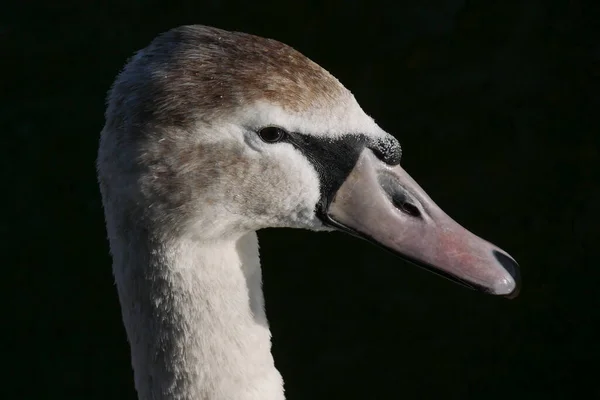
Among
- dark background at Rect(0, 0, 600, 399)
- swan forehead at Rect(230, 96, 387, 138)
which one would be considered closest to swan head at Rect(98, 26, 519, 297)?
swan forehead at Rect(230, 96, 387, 138)

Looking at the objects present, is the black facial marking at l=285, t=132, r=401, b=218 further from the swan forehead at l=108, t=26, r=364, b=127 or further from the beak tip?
the beak tip

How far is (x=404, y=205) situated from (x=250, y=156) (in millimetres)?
549

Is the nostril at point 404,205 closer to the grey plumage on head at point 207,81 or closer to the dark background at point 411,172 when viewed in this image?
the grey plumage on head at point 207,81

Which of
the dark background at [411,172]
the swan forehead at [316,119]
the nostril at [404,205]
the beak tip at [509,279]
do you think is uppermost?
the swan forehead at [316,119]

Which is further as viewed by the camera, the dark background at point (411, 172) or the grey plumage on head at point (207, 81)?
the dark background at point (411, 172)

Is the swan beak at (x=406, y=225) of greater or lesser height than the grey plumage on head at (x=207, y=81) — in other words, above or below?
below

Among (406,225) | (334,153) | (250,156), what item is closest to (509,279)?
(406,225)

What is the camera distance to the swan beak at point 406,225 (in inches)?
122

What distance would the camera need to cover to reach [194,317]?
3121 millimetres

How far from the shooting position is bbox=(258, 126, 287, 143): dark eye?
2.91 m

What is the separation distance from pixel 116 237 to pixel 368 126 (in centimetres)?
85

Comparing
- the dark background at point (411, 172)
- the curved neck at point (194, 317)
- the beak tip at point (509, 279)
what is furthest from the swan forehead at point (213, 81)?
the dark background at point (411, 172)

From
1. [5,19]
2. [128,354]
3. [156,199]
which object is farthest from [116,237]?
[5,19]

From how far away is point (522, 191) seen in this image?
6.21 m
